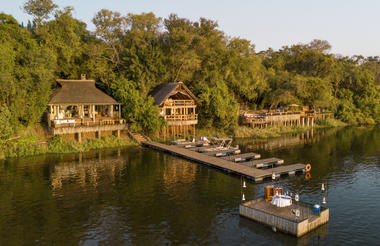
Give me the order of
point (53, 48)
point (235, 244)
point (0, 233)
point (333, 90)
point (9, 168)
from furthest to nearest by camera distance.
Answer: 1. point (333, 90)
2. point (53, 48)
3. point (9, 168)
4. point (0, 233)
5. point (235, 244)

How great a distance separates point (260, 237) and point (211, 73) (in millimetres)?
41669

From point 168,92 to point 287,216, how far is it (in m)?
31.0

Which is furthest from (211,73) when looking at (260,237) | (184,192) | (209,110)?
(260,237)

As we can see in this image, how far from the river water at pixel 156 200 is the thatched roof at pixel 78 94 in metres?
8.07

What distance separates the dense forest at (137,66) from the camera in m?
39.9

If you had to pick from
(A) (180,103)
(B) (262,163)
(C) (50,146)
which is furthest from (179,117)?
(B) (262,163)

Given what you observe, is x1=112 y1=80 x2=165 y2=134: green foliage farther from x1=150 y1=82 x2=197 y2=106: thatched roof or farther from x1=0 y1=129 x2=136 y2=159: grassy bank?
x1=0 y1=129 x2=136 y2=159: grassy bank

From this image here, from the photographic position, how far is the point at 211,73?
5641 cm

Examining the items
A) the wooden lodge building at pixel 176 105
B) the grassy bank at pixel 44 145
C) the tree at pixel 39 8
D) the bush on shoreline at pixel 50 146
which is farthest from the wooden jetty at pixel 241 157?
the tree at pixel 39 8

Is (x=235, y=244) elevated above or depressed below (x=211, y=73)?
below

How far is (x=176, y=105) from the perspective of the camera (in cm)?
4859

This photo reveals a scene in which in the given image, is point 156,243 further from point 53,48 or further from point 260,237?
point 53,48

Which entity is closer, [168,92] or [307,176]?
[307,176]

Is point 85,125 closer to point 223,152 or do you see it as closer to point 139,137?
point 139,137
